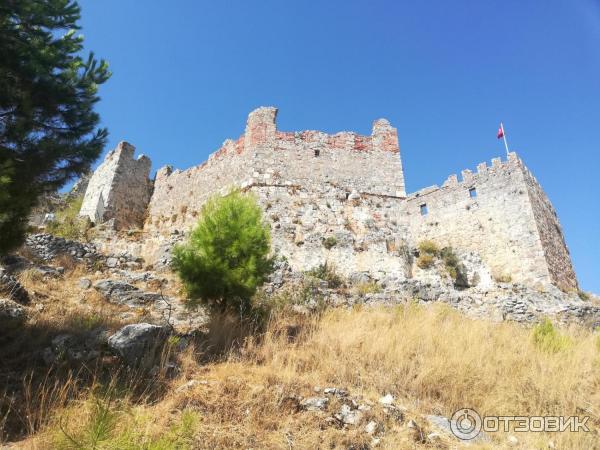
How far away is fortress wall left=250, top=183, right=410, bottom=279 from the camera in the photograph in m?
12.2

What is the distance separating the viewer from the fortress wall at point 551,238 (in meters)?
18.6

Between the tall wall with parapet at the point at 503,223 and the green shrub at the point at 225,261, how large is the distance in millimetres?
11235

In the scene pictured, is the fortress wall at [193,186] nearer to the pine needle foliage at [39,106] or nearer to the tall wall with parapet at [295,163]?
the tall wall with parapet at [295,163]

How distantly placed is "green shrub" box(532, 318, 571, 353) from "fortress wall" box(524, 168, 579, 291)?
12341mm

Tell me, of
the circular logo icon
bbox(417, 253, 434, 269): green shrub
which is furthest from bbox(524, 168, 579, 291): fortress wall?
the circular logo icon

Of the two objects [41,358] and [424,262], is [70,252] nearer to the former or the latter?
[41,358]

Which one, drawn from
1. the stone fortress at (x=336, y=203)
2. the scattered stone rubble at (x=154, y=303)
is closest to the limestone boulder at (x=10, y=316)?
the scattered stone rubble at (x=154, y=303)

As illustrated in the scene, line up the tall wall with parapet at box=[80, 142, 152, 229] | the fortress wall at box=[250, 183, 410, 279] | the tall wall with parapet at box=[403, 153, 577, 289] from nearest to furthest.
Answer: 1. the fortress wall at box=[250, 183, 410, 279]
2. the tall wall with parapet at box=[80, 142, 152, 229]
3. the tall wall with parapet at box=[403, 153, 577, 289]

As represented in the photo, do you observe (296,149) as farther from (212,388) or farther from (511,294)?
(212,388)

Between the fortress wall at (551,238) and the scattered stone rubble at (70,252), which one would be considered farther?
the fortress wall at (551,238)

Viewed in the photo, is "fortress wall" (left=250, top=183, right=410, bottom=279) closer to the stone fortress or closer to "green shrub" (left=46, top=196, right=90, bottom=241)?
the stone fortress

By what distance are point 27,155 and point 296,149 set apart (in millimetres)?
10245

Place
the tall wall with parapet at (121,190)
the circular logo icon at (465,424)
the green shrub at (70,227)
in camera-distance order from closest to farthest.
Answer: the circular logo icon at (465,424) → the green shrub at (70,227) → the tall wall with parapet at (121,190)

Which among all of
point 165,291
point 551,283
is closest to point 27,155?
point 165,291
